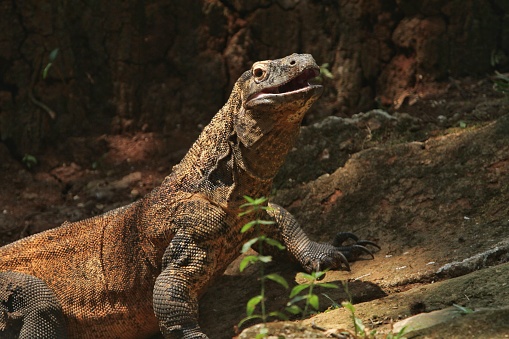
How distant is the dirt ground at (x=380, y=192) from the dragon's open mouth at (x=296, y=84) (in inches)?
62.6

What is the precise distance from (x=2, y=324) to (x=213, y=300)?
175 centimetres

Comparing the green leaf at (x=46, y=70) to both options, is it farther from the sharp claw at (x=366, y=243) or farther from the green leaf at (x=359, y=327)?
the green leaf at (x=359, y=327)

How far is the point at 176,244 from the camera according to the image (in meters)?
5.71

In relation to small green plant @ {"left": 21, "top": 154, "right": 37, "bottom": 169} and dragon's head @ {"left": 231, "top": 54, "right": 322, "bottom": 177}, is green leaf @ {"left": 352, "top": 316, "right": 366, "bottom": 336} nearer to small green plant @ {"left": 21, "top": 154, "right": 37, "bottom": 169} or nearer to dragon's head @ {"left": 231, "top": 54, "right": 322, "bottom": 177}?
dragon's head @ {"left": 231, "top": 54, "right": 322, "bottom": 177}

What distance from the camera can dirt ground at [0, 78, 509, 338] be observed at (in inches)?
222

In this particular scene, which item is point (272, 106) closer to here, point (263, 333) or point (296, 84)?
point (296, 84)

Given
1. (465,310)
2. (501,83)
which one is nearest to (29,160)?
(501,83)

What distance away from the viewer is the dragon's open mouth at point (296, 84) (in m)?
5.33

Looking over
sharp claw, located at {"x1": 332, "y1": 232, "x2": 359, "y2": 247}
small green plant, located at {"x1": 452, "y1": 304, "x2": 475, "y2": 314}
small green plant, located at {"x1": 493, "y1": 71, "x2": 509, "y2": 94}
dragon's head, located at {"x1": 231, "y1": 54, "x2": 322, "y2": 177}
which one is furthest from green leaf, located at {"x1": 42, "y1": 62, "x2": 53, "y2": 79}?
small green plant, located at {"x1": 452, "y1": 304, "x2": 475, "y2": 314}

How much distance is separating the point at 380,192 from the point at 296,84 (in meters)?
1.86

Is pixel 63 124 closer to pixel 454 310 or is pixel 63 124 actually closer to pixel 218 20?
pixel 218 20

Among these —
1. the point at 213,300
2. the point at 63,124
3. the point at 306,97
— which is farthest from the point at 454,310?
the point at 63,124

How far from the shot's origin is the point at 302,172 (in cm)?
780

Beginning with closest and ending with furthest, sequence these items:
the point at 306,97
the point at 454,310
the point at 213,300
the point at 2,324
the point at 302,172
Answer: the point at 454,310 → the point at 306,97 → the point at 2,324 → the point at 213,300 → the point at 302,172
